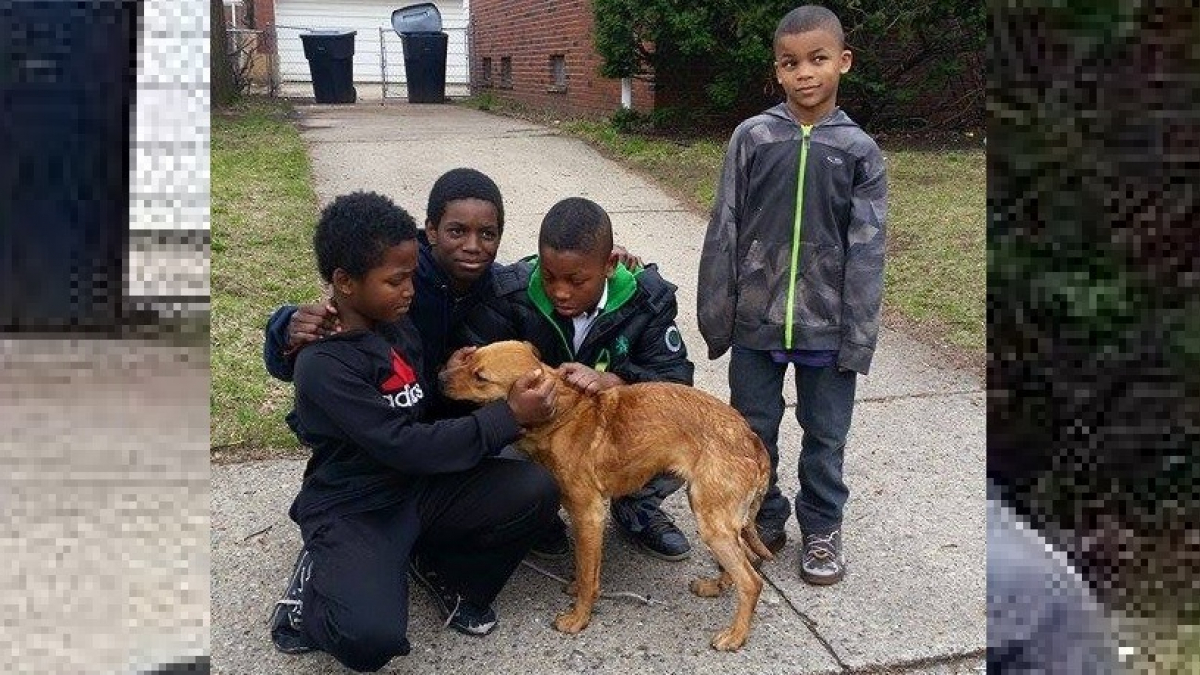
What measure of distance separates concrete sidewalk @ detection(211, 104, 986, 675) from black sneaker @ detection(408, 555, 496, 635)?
1.4 inches

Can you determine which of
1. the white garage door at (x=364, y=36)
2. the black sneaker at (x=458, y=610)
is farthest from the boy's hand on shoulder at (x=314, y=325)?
the white garage door at (x=364, y=36)

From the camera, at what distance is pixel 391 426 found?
8.14 ft

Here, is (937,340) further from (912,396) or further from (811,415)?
(811,415)

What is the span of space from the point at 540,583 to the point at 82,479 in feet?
8.23

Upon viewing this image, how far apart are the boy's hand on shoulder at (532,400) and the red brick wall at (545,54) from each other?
8743 mm

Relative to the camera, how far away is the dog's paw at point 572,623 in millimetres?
2811

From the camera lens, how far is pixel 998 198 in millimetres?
509

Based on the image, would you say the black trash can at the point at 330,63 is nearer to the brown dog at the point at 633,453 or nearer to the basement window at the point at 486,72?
the basement window at the point at 486,72

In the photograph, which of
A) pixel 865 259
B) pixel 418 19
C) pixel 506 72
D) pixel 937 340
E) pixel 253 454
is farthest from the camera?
pixel 418 19

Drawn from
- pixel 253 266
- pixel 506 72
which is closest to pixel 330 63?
pixel 506 72

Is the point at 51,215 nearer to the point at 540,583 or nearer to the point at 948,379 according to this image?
the point at 540,583

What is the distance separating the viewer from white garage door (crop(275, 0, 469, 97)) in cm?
2369

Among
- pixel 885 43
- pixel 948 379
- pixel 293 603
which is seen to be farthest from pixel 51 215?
pixel 885 43

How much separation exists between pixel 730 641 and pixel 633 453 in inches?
23.1
